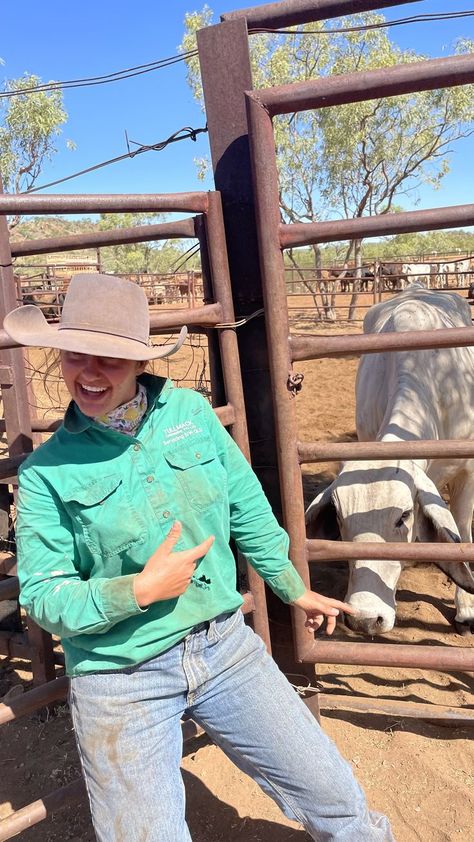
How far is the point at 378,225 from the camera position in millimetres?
2166

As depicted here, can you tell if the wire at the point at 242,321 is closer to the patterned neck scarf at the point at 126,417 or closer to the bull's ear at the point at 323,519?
the patterned neck scarf at the point at 126,417

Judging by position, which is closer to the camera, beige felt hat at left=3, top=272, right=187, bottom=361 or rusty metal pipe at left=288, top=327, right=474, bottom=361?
beige felt hat at left=3, top=272, right=187, bottom=361

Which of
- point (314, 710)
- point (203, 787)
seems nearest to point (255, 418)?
point (314, 710)

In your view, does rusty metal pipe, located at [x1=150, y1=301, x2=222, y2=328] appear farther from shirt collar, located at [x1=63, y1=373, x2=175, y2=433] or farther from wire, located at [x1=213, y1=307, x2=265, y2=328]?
shirt collar, located at [x1=63, y1=373, x2=175, y2=433]

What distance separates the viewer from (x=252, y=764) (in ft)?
6.11

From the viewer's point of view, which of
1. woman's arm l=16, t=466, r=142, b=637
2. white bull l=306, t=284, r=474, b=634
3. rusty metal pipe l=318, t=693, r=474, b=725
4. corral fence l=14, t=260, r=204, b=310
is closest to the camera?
woman's arm l=16, t=466, r=142, b=637

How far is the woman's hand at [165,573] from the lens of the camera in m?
1.51

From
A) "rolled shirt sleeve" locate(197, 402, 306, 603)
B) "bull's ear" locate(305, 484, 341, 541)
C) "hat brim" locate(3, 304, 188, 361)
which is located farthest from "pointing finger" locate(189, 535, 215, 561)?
"bull's ear" locate(305, 484, 341, 541)

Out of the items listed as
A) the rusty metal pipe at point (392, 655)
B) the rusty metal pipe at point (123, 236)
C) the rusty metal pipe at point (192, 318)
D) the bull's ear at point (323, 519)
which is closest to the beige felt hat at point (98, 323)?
Result: the rusty metal pipe at point (192, 318)

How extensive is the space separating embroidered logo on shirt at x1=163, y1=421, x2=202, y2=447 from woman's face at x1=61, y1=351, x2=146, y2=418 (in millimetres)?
185

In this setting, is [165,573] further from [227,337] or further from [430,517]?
[430,517]

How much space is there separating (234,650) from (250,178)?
166cm

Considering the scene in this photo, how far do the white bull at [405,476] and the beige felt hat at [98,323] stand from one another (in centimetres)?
168

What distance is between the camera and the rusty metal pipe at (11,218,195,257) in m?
2.33
